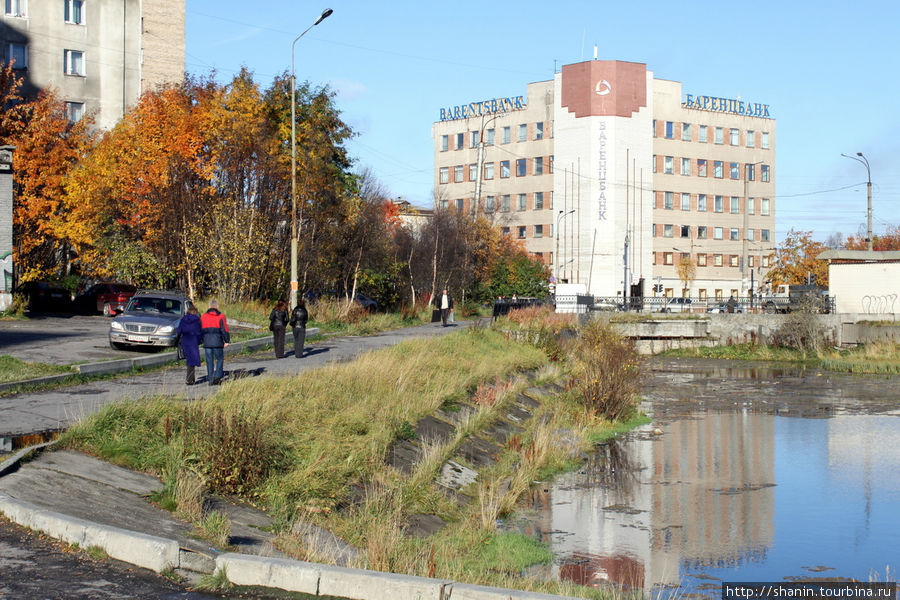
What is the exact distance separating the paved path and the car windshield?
216 cm

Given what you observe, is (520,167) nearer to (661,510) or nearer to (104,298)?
(104,298)

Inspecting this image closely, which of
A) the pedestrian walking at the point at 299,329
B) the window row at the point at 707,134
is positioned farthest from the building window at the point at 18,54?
the window row at the point at 707,134

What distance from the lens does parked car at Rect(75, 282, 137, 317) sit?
4303 centimetres

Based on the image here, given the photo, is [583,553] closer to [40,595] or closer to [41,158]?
[40,595]

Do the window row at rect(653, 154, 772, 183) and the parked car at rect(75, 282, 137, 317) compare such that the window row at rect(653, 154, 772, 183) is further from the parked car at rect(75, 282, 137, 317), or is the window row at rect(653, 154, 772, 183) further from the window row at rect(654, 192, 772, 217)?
the parked car at rect(75, 282, 137, 317)

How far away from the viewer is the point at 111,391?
18.4 m

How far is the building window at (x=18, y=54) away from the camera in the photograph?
5961 cm

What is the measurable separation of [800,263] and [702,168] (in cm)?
1902

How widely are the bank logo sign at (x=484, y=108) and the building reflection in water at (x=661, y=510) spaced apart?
8138 centimetres

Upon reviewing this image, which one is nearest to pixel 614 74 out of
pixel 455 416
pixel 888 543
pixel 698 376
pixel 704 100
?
pixel 704 100

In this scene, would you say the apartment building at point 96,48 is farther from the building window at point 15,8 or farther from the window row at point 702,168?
the window row at point 702,168

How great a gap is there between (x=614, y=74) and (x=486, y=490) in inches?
3199

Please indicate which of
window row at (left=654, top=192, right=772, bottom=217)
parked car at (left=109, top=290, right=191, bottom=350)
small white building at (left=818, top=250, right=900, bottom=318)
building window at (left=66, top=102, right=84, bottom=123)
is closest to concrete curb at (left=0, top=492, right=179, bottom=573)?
parked car at (left=109, top=290, right=191, bottom=350)

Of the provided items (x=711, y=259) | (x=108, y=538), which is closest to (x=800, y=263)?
(x=711, y=259)
